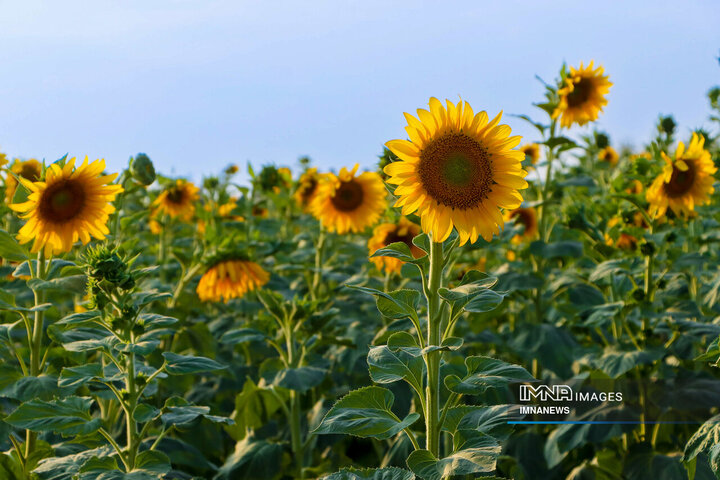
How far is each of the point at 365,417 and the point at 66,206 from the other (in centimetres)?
144

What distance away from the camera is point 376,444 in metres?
2.90

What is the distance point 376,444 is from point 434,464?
1441 mm

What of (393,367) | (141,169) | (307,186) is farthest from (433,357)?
(307,186)

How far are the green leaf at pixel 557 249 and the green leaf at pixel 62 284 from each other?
2.10 meters

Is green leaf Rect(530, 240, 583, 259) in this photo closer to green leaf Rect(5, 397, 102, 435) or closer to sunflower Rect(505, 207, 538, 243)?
sunflower Rect(505, 207, 538, 243)

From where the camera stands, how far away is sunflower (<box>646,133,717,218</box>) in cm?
296

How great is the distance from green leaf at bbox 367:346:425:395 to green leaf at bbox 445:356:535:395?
4.6 inches

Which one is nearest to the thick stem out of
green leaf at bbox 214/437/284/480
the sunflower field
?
the sunflower field

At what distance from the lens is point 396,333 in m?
1.66

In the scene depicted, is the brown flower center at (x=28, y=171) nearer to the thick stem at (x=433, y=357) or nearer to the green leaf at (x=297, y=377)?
→ the green leaf at (x=297, y=377)

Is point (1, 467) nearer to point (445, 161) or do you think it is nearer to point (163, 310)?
point (163, 310)

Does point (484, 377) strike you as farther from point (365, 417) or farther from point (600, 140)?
point (600, 140)

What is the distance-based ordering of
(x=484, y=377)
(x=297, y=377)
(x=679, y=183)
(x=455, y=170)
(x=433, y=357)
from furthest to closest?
(x=679, y=183), (x=297, y=377), (x=455, y=170), (x=433, y=357), (x=484, y=377)

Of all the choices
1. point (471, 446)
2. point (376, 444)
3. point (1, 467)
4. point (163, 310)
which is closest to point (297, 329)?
point (376, 444)
